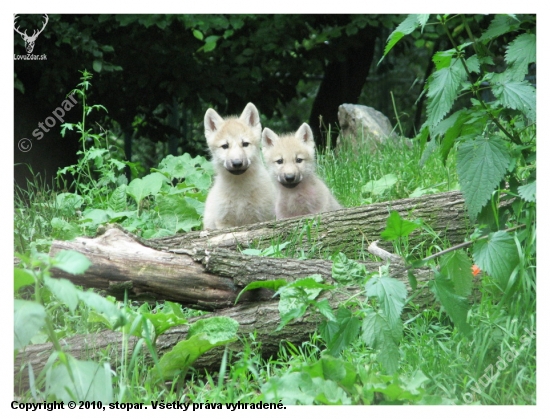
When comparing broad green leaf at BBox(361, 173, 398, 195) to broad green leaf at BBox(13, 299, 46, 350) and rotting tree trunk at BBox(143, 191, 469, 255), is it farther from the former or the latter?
broad green leaf at BBox(13, 299, 46, 350)

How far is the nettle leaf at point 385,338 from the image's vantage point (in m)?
2.67

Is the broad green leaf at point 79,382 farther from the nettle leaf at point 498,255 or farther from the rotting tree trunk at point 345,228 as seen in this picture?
the rotting tree trunk at point 345,228

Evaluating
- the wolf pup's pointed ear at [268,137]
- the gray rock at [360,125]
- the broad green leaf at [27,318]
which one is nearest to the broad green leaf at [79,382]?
the broad green leaf at [27,318]

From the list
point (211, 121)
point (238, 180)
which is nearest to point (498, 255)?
point (238, 180)

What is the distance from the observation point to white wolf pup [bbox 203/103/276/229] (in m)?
5.61

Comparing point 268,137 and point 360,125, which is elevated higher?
point 360,125

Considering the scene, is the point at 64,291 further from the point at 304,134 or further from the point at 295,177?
the point at 304,134

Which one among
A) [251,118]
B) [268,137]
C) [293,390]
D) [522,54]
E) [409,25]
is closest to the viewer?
[293,390]

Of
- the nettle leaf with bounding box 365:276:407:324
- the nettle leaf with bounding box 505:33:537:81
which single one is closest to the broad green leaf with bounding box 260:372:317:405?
the nettle leaf with bounding box 365:276:407:324

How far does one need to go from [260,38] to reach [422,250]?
466 cm

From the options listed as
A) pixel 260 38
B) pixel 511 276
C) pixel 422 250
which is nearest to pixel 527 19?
pixel 511 276

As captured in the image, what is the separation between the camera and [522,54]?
9.61 feet

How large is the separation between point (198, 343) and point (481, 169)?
1.53 metres

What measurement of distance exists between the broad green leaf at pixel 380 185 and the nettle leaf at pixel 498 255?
9.84 feet
